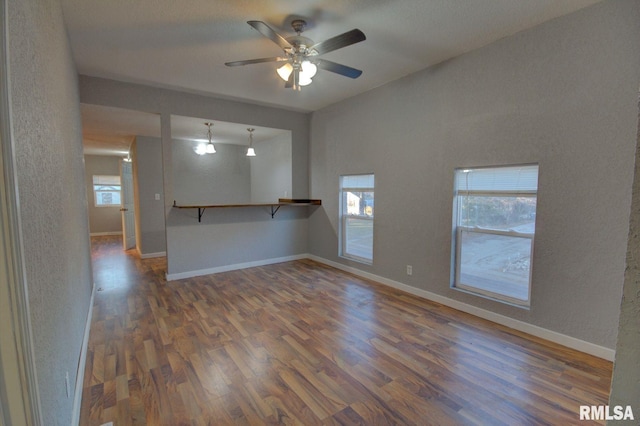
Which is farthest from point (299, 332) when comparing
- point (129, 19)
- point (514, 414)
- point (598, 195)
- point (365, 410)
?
point (129, 19)

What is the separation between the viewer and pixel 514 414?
1818 mm

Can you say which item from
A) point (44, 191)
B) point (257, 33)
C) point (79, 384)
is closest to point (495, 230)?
point (257, 33)

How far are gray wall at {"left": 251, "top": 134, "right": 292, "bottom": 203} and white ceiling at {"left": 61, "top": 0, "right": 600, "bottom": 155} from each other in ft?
7.41

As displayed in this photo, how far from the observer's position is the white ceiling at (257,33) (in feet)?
7.70

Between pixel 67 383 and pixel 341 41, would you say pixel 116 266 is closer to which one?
pixel 67 383

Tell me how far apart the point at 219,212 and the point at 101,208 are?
6.41 metres

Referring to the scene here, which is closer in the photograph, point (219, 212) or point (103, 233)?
point (219, 212)

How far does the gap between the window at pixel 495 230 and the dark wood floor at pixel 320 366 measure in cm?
42

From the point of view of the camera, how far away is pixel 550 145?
8.53 feet

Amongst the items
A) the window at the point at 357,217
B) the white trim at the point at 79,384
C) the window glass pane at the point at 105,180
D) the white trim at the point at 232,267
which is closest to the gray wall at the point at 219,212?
the white trim at the point at 232,267

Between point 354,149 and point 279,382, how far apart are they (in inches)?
135

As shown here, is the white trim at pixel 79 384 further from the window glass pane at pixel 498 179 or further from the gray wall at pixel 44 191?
the window glass pane at pixel 498 179

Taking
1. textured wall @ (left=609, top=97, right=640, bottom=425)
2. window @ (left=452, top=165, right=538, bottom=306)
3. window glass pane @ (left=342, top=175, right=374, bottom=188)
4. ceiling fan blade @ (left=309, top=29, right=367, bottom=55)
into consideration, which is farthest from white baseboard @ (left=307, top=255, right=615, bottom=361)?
ceiling fan blade @ (left=309, top=29, right=367, bottom=55)

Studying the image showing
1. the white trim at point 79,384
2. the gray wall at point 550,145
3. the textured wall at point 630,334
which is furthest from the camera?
the gray wall at point 550,145
